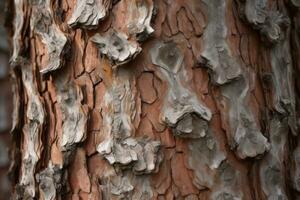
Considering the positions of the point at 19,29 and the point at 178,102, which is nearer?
the point at 178,102

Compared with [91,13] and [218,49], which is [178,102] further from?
[91,13]

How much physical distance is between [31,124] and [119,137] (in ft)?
0.76

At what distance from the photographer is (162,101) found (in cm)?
122

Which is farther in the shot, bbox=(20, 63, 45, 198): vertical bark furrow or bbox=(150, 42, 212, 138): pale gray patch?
bbox=(20, 63, 45, 198): vertical bark furrow

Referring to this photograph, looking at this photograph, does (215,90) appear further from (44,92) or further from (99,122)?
(44,92)

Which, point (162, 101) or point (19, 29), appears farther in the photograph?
point (19, 29)

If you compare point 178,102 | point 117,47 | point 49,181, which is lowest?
point 49,181

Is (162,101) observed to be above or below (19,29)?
below

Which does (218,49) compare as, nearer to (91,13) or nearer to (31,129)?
(91,13)

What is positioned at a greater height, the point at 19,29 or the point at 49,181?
the point at 19,29

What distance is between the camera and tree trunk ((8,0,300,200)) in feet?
4.01

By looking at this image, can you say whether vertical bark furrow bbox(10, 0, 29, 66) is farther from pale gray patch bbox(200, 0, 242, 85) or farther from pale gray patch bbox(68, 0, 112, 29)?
pale gray patch bbox(200, 0, 242, 85)

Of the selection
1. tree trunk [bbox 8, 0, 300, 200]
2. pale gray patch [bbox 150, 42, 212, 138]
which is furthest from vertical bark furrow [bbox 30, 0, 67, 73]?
pale gray patch [bbox 150, 42, 212, 138]

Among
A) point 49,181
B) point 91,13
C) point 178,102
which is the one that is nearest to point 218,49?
point 178,102
